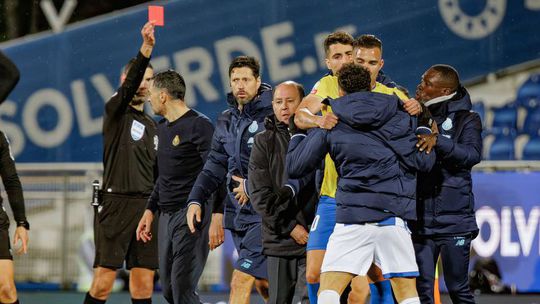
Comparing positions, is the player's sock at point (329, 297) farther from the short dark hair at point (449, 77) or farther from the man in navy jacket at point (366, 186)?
the short dark hair at point (449, 77)

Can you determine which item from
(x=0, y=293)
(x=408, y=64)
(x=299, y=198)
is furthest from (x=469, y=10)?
(x=0, y=293)

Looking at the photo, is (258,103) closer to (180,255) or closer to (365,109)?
(180,255)

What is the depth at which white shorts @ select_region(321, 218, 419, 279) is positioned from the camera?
5.84m

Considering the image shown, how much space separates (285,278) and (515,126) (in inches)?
239

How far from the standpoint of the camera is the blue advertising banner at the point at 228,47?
41.0 feet

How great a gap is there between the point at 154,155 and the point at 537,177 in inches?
162

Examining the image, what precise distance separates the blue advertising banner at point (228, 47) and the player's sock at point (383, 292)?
21.0 ft

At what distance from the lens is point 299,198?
6.70 m

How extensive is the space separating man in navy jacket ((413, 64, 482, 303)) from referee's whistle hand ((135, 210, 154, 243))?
1910mm

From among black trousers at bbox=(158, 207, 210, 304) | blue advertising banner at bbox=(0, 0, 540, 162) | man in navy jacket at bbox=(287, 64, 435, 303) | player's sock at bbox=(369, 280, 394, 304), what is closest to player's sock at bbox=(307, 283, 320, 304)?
player's sock at bbox=(369, 280, 394, 304)

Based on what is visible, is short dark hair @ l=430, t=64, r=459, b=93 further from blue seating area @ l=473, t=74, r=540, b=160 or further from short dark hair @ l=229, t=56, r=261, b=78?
blue seating area @ l=473, t=74, r=540, b=160

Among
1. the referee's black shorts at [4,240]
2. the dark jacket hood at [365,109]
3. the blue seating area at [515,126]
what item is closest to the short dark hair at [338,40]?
the dark jacket hood at [365,109]

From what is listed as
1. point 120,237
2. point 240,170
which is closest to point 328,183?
point 240,170

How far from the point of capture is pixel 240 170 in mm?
7258
